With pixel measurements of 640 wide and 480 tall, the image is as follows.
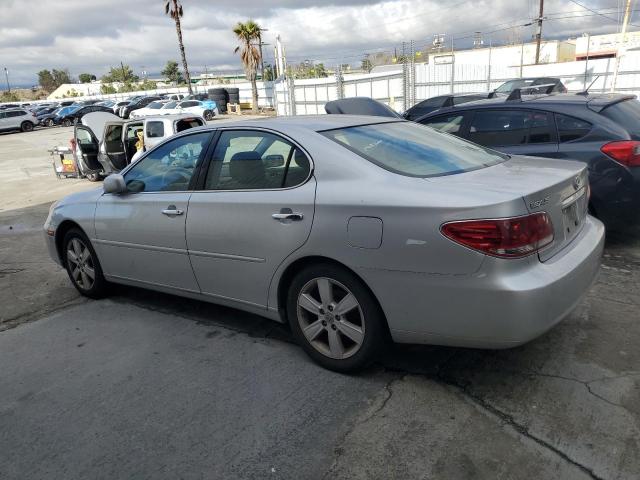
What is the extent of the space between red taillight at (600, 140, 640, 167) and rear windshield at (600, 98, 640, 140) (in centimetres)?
16

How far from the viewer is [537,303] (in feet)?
8.69

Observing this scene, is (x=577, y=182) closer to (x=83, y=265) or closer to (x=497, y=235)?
(x=497, y=235)

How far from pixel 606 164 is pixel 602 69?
1974 centimetres

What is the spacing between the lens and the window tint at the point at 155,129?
12320 millimetres

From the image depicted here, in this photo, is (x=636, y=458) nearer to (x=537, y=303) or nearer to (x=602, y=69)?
(x=537, y=303)

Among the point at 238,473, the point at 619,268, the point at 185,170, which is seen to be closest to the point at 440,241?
the point at 238,473

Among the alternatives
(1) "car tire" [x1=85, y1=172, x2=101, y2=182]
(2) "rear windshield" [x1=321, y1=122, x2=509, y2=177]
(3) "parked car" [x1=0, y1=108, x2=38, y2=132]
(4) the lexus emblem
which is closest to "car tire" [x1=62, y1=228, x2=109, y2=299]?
(2) "rear windshield" [x1=321, y1=122, x2=509, y2=177]

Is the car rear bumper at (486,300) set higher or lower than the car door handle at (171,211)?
lower

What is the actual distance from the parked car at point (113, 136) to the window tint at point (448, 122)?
6.76 metres

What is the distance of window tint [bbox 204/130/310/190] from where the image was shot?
341 cm

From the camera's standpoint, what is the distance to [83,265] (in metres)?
4.96

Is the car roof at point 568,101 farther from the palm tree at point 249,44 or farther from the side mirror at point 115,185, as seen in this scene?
the palm tree at point 249,44

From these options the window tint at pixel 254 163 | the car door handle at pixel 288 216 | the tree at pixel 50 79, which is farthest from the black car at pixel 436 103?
the tree at pixel 50 79

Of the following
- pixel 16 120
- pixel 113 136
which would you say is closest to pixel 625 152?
pixel 113 136
